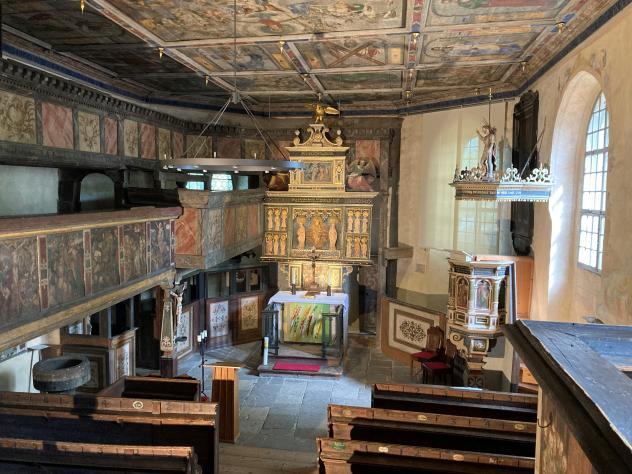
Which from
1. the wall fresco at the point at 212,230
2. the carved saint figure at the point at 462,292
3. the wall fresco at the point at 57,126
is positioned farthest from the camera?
the carved saint figure at the point at 462,292

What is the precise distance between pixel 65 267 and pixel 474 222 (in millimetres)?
10098

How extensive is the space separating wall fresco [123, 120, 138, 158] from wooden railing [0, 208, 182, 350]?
3644 millimetres

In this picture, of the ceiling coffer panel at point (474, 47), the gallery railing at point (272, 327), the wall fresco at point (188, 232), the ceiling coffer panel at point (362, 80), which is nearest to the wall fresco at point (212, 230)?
the wall fresco at point (188, 232)

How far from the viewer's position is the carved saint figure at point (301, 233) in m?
13.3

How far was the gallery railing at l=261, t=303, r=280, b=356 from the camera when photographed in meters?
12.6

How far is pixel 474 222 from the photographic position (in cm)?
1256

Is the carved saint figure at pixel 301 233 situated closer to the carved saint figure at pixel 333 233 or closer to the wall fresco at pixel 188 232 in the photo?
the carved saint figure at pixel 333 233

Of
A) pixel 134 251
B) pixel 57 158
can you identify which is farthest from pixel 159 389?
pixel 57 158

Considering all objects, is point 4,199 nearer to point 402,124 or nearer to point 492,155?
point 492,155

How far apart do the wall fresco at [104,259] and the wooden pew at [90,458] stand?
2.18 meters

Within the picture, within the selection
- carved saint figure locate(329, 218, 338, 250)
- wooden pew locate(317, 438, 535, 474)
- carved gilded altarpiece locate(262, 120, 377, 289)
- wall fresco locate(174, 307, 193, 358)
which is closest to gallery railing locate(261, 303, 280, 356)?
carved gilded altarpiece locate(262, 120, 377, 289)

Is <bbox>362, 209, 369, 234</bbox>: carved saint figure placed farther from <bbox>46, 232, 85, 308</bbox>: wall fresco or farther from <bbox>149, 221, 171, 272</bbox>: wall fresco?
<bbox>46, 232, 85, 308</bbox>: wall fresco

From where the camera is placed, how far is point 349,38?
26.3 ft

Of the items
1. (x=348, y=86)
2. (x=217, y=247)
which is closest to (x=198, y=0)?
(x=217, y=247)
